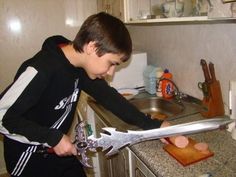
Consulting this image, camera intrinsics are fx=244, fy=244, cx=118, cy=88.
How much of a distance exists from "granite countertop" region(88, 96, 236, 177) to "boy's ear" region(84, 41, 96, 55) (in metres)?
0.45

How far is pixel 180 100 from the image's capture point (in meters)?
1.58

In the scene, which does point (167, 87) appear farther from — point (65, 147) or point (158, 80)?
point (65, 147)

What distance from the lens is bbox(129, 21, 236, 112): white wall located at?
4.04 ft

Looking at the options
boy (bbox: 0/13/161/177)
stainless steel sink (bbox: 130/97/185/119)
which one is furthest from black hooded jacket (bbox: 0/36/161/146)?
stainless steel sink (bbox: 130/97/185/119)

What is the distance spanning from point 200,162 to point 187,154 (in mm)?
58

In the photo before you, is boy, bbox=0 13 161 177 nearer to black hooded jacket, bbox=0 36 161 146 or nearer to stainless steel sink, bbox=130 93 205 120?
black hooded jacket, bbox=0 36 161 146

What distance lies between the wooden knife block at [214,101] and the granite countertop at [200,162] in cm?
13

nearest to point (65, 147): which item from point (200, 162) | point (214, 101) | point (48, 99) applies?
point (48, 99)

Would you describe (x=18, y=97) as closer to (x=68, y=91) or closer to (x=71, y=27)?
(x=68, y=91)

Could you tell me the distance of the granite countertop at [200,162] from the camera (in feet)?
2.84

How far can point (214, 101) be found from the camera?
1.24 metres

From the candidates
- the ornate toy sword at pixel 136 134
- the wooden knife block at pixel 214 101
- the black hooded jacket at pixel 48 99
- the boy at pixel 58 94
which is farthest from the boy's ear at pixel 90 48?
the wooden knife block at pixel 214 101

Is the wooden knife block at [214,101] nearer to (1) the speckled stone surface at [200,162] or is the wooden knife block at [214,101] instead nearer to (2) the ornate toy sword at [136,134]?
(1) the speckled stone surface at [200,162]

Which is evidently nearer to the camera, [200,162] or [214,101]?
[200,162]
